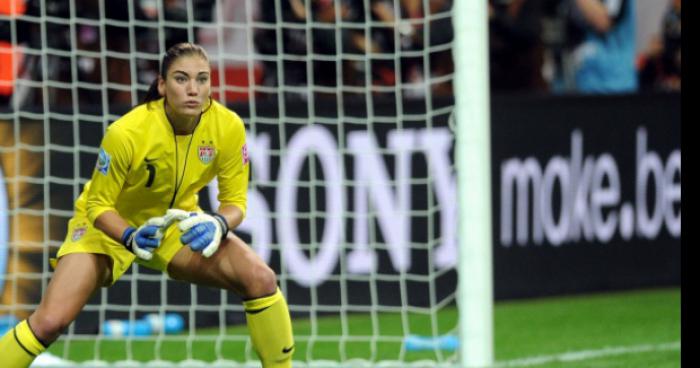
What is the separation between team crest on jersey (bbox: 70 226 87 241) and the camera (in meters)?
5.86

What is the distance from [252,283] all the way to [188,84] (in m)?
0.81

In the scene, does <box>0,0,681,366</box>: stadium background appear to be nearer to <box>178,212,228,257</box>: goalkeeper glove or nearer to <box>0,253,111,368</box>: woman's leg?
<box>0,253,111,368</box>: woman's leg

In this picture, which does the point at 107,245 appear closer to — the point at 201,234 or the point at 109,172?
the point at 109,172

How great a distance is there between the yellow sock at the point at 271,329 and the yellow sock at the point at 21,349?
0.81 metres

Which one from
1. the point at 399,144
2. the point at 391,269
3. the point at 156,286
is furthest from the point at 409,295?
the point at 156,286

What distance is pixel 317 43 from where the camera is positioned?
8.71 meters

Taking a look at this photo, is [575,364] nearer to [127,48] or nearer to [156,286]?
[156,286]

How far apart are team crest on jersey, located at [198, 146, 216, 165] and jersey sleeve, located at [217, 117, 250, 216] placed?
46 mm

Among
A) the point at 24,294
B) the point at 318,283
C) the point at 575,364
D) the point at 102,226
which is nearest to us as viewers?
the point at 102,226

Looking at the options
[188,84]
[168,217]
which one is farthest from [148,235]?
[188,84]

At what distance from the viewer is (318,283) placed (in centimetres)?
895

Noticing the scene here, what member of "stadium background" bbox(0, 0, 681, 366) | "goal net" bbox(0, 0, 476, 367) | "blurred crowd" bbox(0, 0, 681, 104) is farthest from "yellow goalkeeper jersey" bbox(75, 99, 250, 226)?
"stadium background" bbox(0, 0, 681, 366)

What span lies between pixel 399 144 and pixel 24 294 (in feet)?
7.89

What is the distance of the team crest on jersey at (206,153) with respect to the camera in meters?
5.78
